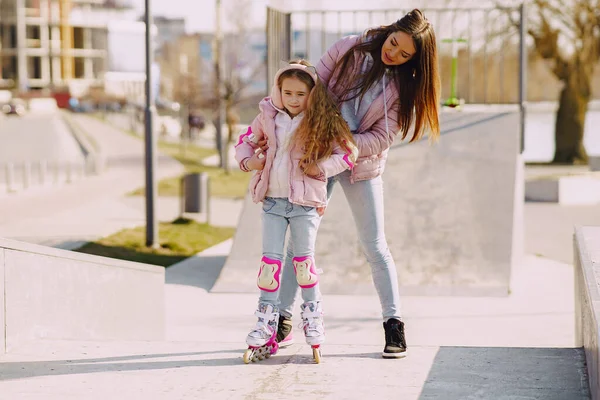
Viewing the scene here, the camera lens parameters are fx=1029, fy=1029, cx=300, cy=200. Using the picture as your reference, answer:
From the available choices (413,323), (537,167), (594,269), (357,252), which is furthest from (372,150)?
(537,167)

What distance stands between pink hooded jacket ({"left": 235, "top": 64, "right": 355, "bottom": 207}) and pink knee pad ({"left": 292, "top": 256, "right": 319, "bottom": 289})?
0.28m

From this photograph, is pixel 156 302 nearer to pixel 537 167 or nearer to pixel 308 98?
pixel 308 98

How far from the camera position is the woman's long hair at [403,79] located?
4.93 meters

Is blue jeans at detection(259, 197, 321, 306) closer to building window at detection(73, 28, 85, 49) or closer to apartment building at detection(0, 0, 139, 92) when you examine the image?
apartment building at detection(0, 0, 139, 92)

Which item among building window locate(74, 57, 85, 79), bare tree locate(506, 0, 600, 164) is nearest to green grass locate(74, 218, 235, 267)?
bare tree locate(506, 0, 600, 164)

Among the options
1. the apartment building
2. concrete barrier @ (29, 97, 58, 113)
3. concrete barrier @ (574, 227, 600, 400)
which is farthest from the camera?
the apartment building

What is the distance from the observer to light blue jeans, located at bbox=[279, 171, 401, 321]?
16.5 feet

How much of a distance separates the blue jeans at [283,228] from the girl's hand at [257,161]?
0.15 m

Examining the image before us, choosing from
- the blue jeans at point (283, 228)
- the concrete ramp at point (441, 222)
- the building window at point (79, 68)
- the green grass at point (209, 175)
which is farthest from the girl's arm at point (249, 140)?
the building window at point (79, 68)

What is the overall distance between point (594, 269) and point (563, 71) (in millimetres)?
28884

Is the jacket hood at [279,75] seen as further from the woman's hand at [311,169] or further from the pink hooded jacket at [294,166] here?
the woman's hand at [311,169]

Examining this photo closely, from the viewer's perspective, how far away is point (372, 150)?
4930 millimetres

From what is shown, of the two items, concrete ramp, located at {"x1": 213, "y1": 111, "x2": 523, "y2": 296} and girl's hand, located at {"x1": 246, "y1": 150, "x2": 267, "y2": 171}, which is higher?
girl's hand, located at {"x1": 246, "y1": 150, "x2": 267, "y2": 171}

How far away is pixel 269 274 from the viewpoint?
4.86 m
